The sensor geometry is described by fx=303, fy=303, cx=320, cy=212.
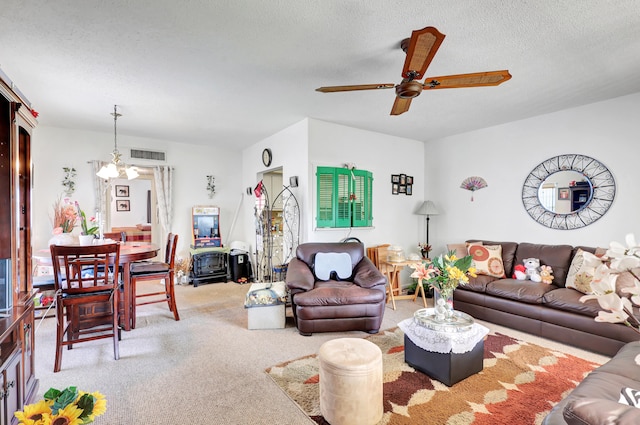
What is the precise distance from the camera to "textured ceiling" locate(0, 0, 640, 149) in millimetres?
2000

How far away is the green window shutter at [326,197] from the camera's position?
14.2 ft

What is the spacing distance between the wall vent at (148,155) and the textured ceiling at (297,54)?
1224mm

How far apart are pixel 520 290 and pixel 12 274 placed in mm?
4382

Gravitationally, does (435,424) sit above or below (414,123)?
below

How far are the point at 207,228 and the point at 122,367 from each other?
3.49 meters

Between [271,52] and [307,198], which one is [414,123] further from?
[271,52]

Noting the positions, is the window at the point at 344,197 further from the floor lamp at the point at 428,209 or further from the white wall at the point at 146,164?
the white wall at the point at 146,164

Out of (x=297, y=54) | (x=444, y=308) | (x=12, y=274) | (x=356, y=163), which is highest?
(x=297, y=54)

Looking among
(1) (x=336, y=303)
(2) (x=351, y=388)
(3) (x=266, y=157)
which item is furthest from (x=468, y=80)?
(3) (x=266, y=157)

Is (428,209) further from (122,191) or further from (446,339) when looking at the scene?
(122,191)

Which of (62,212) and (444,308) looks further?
(62,212)

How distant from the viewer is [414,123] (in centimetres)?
446

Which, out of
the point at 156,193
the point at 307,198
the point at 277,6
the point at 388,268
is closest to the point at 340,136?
the point at 307,198

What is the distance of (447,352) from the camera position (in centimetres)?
225
